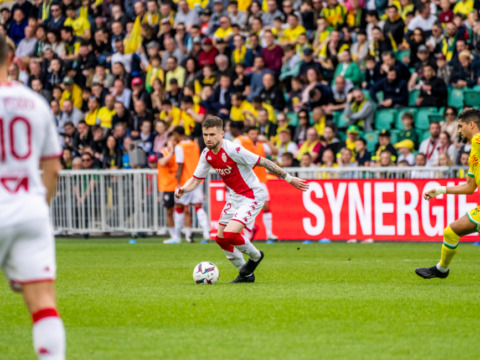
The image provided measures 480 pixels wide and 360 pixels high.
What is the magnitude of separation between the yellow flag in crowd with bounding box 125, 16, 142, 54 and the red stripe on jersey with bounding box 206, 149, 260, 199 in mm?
14395

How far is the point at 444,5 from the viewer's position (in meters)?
21.3

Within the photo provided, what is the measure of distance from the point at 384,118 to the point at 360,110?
0.67m

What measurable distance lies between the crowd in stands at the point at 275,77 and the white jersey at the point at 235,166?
702 cm

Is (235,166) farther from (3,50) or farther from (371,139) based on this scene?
(371,139)

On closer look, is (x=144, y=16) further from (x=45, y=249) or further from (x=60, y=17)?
(x=45, y=249)

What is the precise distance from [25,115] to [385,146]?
1548 centimetres

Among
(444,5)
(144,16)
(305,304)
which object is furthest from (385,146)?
(305,304)

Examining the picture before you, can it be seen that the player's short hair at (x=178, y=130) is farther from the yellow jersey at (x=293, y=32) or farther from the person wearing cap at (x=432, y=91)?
the person wearing cap at (x=432, y=91)

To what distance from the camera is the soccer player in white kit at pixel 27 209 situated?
17.2 feet

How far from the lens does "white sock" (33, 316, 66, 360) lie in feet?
17.2

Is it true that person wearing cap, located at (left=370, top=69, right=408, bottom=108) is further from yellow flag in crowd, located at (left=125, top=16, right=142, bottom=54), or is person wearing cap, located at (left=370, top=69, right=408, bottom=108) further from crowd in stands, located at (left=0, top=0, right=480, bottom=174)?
yellow flag in crowd, located at (left=125, top=16, right=142, bottom=54)

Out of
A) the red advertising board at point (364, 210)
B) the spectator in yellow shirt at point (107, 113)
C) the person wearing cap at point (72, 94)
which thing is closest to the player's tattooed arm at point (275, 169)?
the red advertising board at point (364, 210)

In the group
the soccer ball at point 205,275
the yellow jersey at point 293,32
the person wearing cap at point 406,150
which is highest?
the yellow jersey at point 293,32

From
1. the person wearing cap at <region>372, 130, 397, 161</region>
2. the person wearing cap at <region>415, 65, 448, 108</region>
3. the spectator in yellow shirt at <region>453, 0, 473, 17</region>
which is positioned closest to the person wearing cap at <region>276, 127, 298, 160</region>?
the person wearing cap at <region>372, 130, 397, 161</region>
